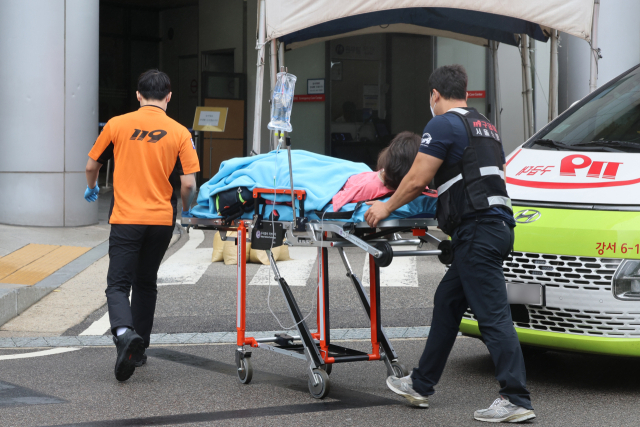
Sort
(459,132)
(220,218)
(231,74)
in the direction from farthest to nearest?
(231,74) → (220,218) → (459,132)

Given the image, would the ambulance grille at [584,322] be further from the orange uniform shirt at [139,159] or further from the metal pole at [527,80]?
the metal pole at [527,80]

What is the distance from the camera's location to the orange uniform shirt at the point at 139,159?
5312 mm

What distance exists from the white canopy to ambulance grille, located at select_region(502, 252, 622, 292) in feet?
16.9

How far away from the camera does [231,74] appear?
19.1 meters

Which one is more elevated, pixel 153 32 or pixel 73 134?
pixel 153 32

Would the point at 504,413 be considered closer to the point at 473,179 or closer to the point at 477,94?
the point at 473,179

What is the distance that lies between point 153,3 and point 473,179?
2060 cm

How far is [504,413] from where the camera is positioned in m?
4.31

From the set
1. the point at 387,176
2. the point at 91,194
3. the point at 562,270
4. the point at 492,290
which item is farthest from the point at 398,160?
the point at 91,194

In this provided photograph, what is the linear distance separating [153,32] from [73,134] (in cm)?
1272

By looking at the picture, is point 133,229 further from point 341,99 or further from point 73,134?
point 341,99

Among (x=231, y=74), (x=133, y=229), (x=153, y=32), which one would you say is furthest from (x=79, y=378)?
(x=153, y=32)

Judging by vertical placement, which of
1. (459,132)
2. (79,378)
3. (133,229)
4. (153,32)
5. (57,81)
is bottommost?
(79,378)

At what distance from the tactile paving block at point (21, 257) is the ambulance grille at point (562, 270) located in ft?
17.2
